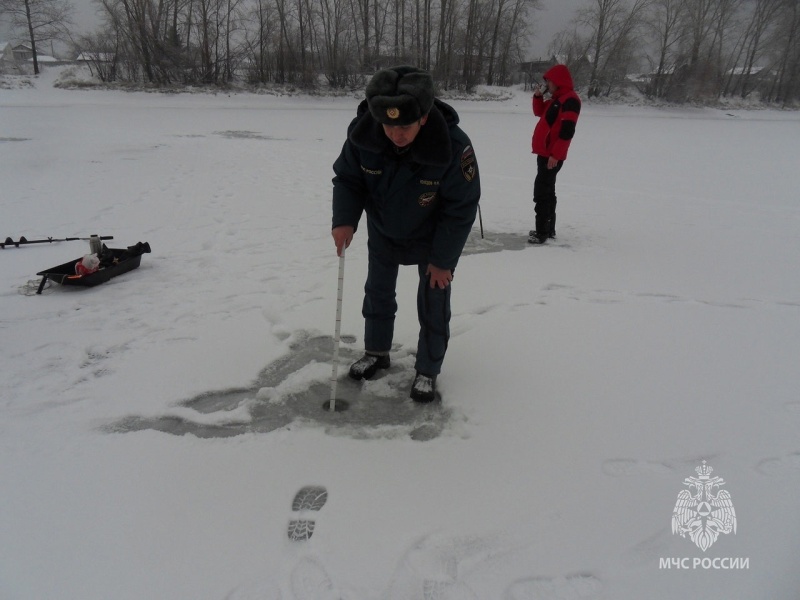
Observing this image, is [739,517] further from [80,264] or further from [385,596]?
[80,264]

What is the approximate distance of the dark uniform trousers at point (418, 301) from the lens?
2.56m

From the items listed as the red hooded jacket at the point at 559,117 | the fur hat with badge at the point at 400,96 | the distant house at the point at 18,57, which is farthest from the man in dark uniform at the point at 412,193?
the distant house at the point at 18,57

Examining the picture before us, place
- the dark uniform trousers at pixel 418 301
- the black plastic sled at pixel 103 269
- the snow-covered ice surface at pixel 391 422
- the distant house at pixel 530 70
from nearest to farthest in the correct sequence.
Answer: the snow-covered ice surface at pixel 391 422, the dark uniform trousers at pixel 418 301, the black plastic sled at pixel 103 269, the distant house at pixel 530 70

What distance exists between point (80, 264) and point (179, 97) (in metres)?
25.3

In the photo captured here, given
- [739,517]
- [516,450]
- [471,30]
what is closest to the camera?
[739,517]

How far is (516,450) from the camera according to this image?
231 cm

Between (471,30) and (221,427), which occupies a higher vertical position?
(471,30)

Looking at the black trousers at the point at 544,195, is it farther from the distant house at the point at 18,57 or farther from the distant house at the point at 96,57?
the distant house at the point at 18,57

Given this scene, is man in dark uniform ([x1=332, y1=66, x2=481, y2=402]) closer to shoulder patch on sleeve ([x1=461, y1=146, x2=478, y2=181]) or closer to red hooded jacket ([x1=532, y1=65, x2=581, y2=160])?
shoulder patch on sleeve ([x1=461, y1=146, x2=478, y2=181])

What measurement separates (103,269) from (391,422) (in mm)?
2914

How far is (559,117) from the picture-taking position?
5156mm

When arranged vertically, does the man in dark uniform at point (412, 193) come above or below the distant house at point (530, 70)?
below

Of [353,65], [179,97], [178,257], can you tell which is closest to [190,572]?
[178,257]

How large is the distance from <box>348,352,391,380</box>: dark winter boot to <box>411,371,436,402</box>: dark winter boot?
301 millimetres
